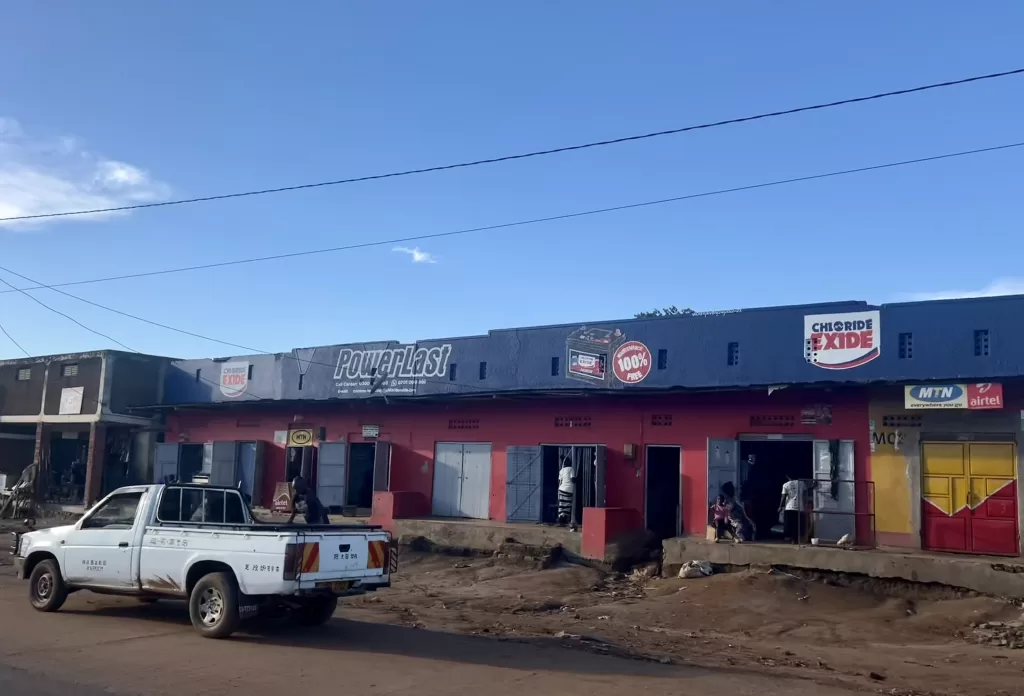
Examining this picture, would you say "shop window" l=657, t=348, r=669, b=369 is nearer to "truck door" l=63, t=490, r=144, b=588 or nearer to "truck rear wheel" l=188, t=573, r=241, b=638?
"truck door" l=63, t=490, r=144, b=588

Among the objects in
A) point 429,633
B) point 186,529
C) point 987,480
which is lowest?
point 429,633

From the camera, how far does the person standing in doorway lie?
20734mm

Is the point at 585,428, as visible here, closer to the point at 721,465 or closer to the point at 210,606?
the point at 721,465

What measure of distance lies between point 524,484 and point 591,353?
3.62m

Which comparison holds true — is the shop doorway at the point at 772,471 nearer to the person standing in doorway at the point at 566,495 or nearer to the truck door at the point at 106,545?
the person standing in doorway at the point at 566,495

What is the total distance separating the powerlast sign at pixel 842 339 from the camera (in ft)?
57.6

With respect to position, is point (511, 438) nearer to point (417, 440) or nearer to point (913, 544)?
point (417, 440)

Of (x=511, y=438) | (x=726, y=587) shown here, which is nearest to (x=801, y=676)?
(x=726, y=587)

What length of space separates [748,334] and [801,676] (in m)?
10.7

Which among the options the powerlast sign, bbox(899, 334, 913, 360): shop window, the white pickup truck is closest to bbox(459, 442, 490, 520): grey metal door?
the powerlast sign

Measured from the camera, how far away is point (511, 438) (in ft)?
75.2

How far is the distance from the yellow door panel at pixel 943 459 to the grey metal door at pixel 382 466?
1388 centimetres

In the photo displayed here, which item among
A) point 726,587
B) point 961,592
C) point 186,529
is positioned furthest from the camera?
point 726,587

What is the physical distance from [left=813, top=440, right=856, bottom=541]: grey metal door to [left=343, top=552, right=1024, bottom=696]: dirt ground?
2.06 meters
